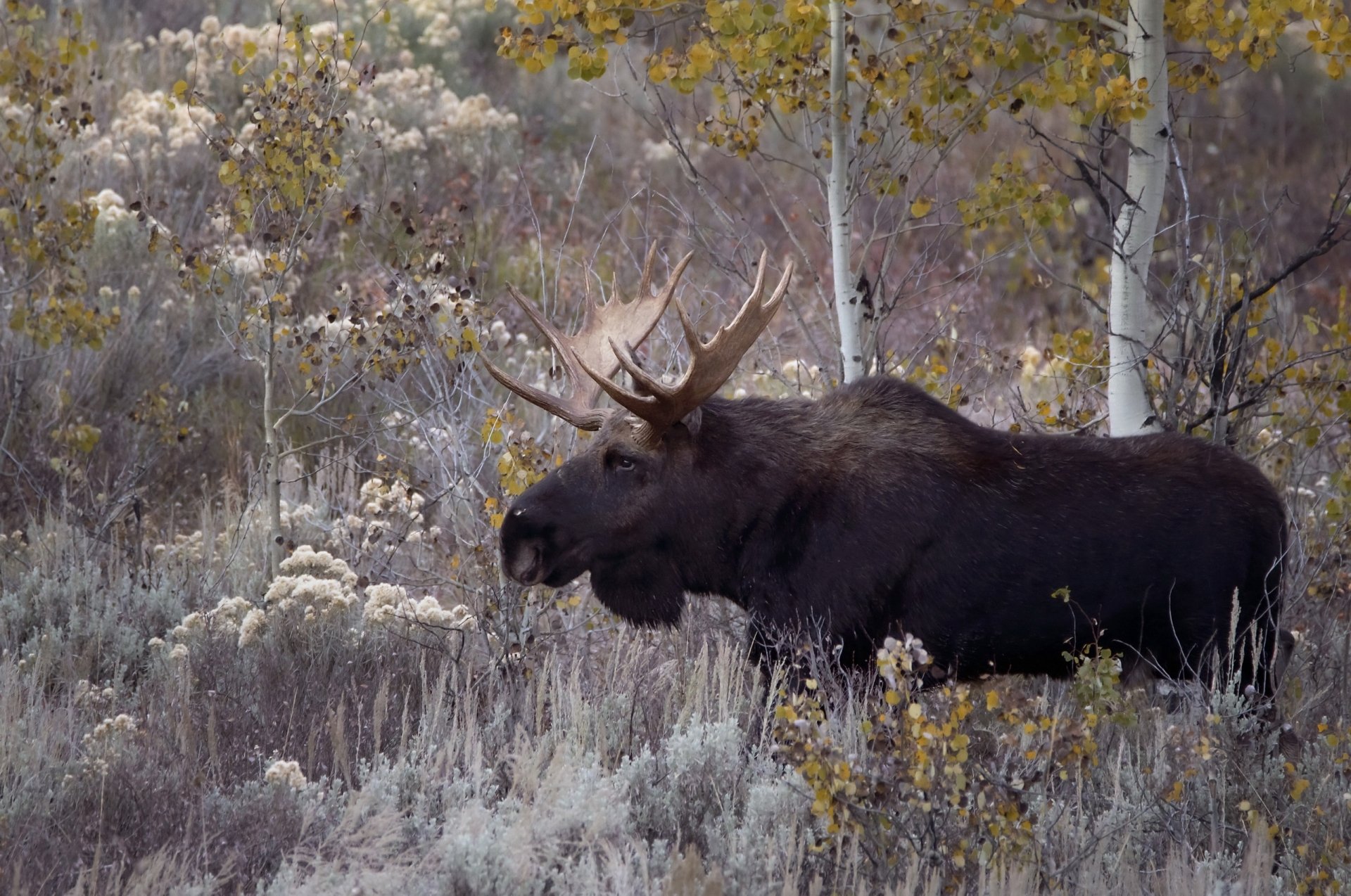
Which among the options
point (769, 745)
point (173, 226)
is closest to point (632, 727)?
point (769, 745)

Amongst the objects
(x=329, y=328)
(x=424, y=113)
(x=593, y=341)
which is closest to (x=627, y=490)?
(x=593, y=341)

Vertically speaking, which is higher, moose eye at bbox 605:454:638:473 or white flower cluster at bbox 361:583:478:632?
moose eye at bbox 605:454:638:473

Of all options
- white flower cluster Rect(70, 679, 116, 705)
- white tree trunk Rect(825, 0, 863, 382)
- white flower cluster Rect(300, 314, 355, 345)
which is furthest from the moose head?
white flower cluster Rect(300, 314, 355, 345)

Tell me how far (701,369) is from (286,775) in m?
1.91

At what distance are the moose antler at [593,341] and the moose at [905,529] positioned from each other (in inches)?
5.6

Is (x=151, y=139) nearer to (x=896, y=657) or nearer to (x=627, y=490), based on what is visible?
(x=627, y=490)

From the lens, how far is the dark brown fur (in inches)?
202

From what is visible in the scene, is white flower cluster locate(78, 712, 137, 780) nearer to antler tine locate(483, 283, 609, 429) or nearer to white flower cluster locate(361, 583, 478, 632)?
white flower cluster locate(361, 583, 478, 632)

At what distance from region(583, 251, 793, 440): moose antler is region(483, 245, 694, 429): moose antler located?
251mm

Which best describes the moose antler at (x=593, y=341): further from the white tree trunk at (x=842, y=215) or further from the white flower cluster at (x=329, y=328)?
the white flower cluster at (x=329, y=328)

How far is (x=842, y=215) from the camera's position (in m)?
6.46

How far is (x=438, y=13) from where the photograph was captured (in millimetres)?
15961

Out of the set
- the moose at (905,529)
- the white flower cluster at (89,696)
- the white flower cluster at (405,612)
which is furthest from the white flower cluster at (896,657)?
the white flower cluster at (89,696)

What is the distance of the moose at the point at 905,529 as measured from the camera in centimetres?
513
